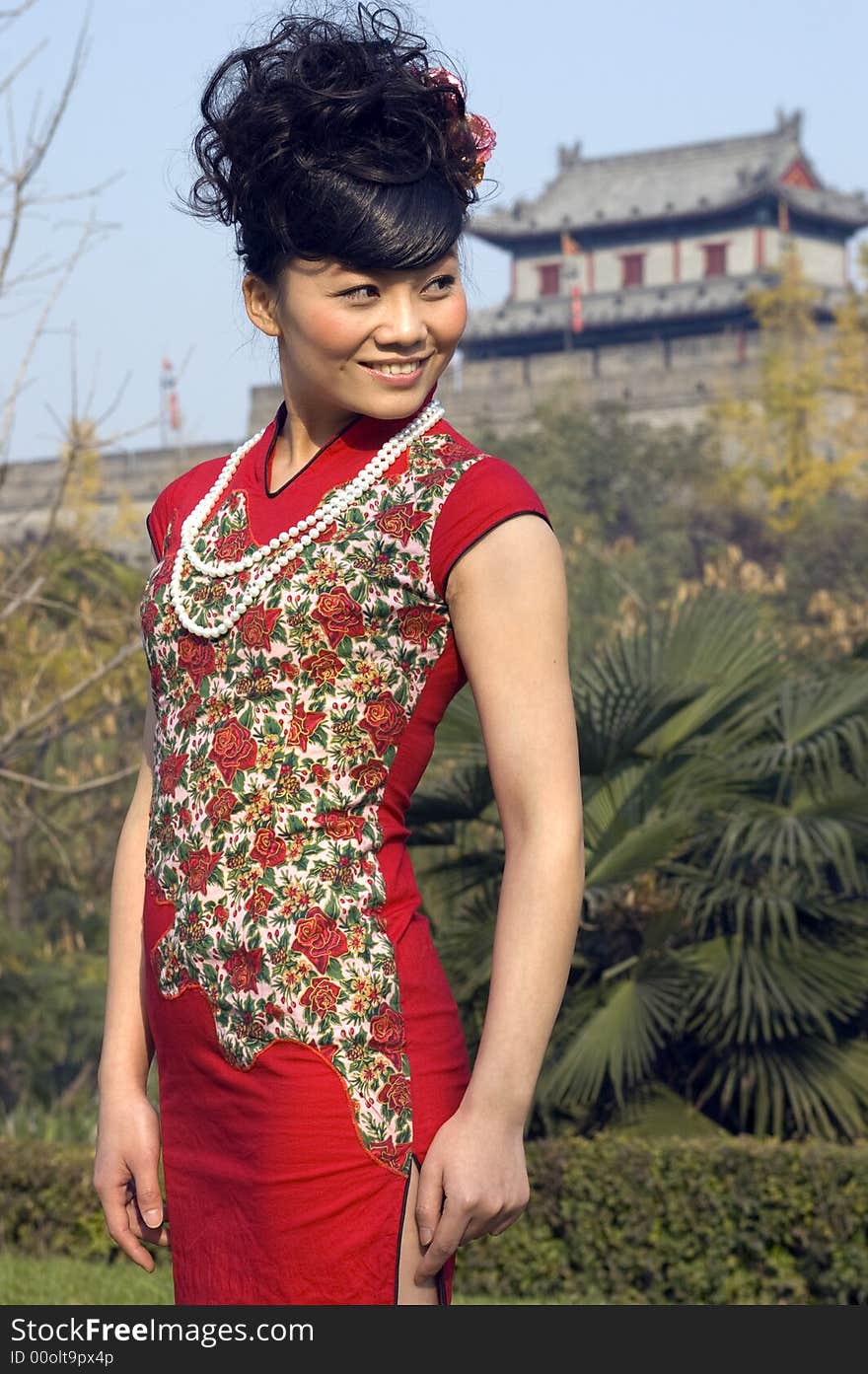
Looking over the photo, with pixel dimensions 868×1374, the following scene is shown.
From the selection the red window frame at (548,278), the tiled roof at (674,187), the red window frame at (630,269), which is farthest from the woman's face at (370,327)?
the red window frame at (548,278)

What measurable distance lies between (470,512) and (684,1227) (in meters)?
4.09

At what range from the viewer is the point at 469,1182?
4.53ft

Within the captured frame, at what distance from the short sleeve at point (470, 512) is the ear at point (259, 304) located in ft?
0.90

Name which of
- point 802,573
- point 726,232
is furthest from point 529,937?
point 726,232

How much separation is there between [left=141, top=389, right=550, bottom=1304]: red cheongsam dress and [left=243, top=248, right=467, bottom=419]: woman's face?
0.05 metres

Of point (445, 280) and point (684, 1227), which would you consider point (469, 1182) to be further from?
point (684, 1227)

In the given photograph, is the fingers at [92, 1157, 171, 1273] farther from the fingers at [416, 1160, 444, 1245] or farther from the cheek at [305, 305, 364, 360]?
the cheek at [305, 305, 364, 360]

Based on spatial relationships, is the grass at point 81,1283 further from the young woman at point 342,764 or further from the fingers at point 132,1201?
the young woman at point 342,764

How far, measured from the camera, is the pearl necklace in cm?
153

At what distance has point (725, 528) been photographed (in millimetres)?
26406

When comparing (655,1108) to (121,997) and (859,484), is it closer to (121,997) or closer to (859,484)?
(121,997)

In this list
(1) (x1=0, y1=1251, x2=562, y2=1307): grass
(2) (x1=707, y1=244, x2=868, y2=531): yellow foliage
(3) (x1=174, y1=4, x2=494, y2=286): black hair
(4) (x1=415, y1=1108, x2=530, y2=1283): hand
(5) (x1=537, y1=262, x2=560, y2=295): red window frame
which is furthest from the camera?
(5) (x1=537, y1=262, x2=560, y2=295): red window frame

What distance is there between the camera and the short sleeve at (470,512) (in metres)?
1.48

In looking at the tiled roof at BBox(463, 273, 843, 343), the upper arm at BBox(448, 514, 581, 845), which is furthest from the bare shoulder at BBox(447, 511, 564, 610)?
the tiled roof at BBox(463, 273, 843, 343)
